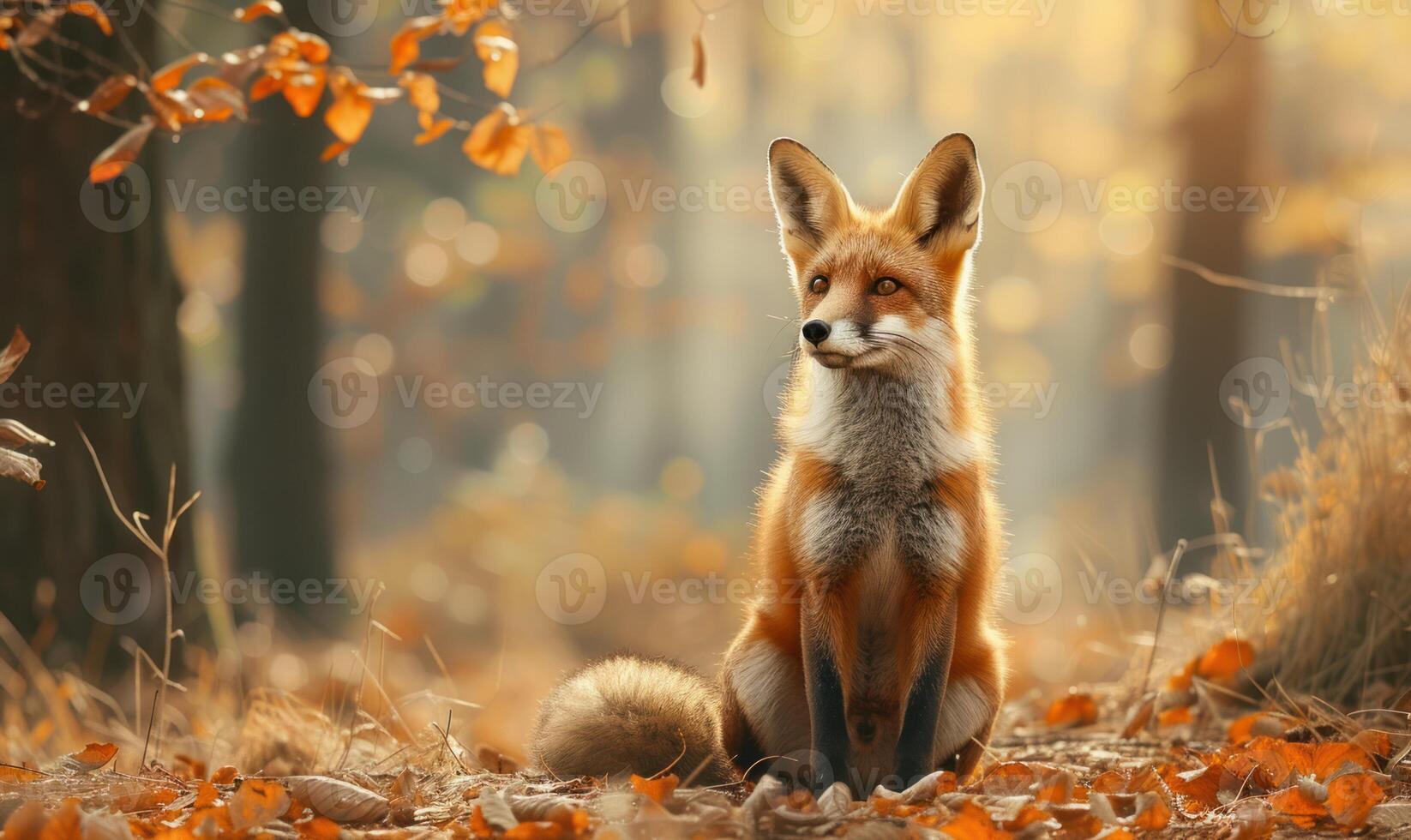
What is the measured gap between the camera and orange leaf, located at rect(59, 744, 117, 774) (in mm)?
3684

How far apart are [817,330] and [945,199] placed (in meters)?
0.86

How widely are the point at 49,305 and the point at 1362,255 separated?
21.0 feet

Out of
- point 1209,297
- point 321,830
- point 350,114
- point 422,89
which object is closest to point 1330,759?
point 321,830

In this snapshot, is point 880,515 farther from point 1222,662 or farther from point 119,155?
point 119,155

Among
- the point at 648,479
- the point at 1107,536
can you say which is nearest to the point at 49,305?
the point at 1107,536

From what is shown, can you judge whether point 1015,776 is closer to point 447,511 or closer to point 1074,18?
point 1074,18

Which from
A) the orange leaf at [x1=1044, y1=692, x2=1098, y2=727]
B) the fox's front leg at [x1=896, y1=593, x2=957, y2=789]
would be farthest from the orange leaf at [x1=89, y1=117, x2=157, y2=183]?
the orange leaf at [x1=1044, y1=692, x2=1098, y2=727]

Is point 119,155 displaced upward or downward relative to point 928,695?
upward

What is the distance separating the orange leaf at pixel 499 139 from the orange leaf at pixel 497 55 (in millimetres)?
111

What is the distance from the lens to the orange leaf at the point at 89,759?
145 inches

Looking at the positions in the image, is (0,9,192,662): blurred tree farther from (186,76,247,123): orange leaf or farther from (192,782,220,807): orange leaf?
(192,782,220,807): orange leaf

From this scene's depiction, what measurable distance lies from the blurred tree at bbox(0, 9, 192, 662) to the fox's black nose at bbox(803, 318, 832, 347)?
4011mm

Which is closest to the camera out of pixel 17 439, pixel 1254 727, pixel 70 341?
pixel 17 439

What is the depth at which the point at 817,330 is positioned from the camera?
3.33m
